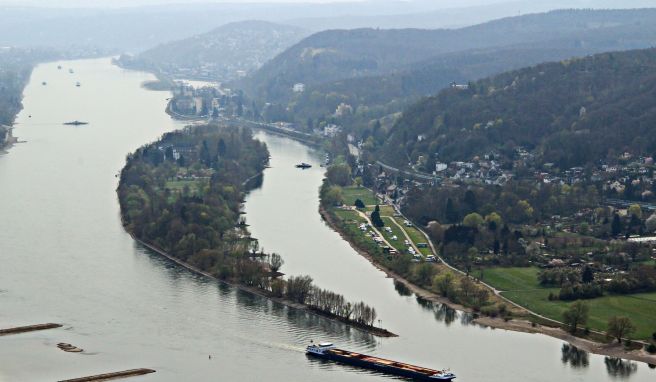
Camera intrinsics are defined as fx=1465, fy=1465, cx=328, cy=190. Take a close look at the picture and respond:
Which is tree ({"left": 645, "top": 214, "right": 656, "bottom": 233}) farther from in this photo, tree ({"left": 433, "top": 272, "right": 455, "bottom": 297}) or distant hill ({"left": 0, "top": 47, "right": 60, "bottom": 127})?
distant hill ({"left": 0, "top": 47, "right": 60, "bottom": 127})

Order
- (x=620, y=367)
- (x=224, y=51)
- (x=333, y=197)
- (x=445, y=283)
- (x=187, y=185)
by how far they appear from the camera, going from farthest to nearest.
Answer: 1. (x=224, y=51)
2. (x=187, y=185)
3. (x=333, y=197)
4. (x=445, y=283)
5. (x=620, y=367)

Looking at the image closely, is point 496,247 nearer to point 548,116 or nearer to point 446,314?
point 446,314

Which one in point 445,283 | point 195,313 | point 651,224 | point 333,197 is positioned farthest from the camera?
point 333,197

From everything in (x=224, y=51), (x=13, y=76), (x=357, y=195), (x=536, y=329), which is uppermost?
(x=224, y=51)

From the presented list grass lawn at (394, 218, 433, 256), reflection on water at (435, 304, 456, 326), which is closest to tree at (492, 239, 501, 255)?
grass lawn at (394, 218, 433, 256)

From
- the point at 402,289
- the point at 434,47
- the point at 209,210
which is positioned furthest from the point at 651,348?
the point at 434,47

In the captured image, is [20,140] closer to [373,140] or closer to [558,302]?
[373,140]

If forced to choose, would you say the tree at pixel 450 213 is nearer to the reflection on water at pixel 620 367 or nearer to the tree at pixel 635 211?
the tree at pixel 635 211
